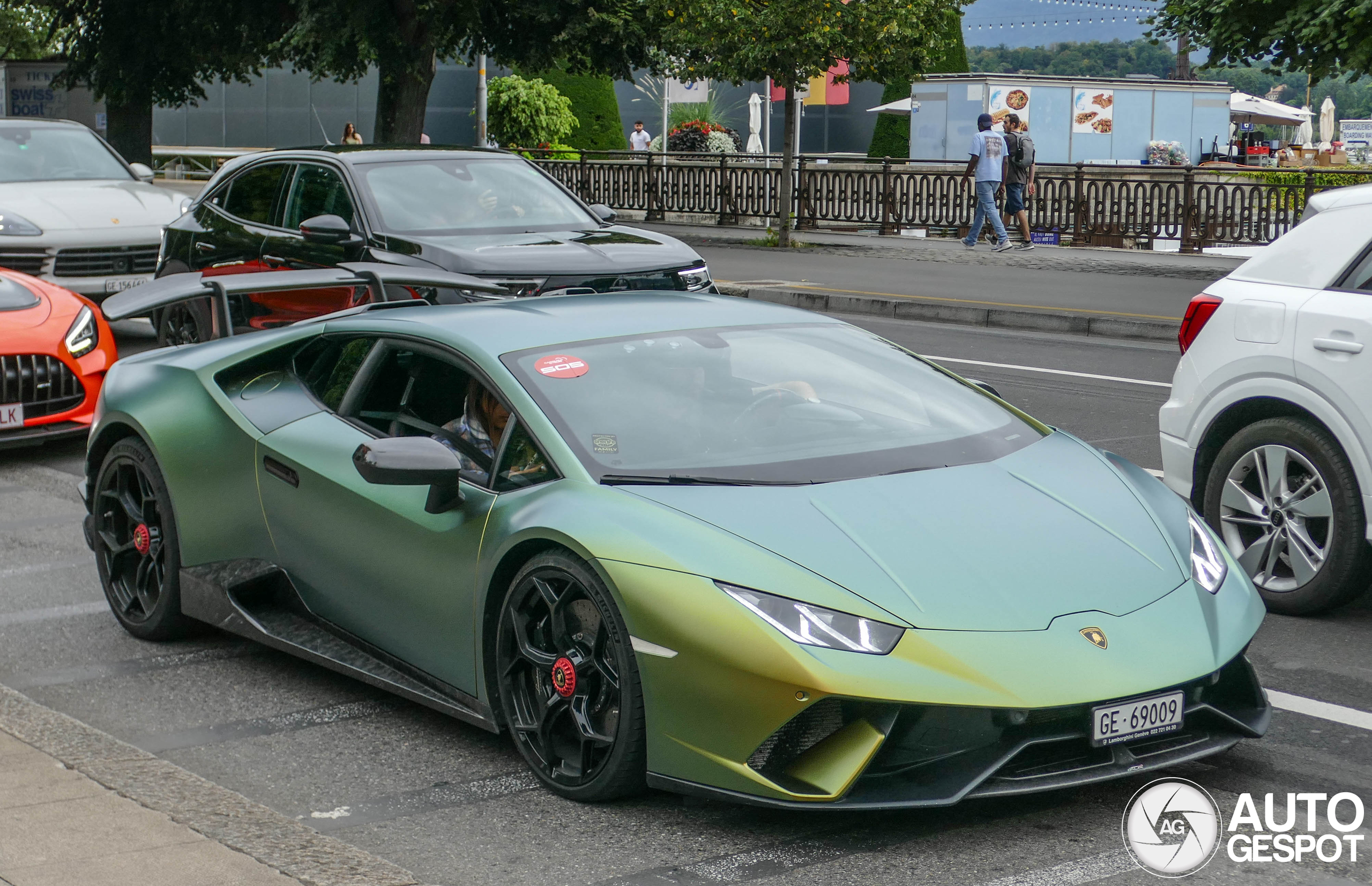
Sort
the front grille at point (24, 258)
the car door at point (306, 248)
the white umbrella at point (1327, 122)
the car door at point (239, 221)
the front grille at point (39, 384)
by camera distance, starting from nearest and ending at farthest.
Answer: the front grille at point (39, 384) → the car door at point (306, 248) → the car door at point (239, 221) → the front grille at point (24, 258) → the white umbrella at point (1327, 122)

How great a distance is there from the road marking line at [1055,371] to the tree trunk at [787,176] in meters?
11.9

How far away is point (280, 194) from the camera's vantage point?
37.0ft

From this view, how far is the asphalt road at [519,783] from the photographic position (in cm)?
373

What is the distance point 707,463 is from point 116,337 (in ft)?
35.1

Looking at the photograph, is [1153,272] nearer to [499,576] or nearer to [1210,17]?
[1210,17]

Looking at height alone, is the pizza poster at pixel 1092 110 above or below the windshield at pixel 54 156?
above

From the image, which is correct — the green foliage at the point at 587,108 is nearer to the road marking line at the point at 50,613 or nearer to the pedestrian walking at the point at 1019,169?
the pedestrian walking at the point at 1019,169

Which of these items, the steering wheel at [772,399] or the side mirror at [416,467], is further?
the steering wheel at [772,399]

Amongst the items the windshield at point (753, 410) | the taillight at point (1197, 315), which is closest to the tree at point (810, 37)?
the taillight at point (1197, 315)

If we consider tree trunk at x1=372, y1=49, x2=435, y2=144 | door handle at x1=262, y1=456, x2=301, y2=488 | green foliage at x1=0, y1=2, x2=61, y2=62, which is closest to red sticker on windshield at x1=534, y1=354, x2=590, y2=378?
door handle at x1=262, y1=456, x2=301, y2=488

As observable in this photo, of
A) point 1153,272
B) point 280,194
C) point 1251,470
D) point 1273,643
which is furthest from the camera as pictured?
point 1153,272

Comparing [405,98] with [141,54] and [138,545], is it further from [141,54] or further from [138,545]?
[138,545]

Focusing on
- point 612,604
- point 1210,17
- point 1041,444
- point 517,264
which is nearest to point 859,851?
point 612,604

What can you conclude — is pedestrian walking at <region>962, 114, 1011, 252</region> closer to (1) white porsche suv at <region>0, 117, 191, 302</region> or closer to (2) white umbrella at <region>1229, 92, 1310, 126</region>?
(1) white porsche suv at <region>0, 117, 191, 302</region>
